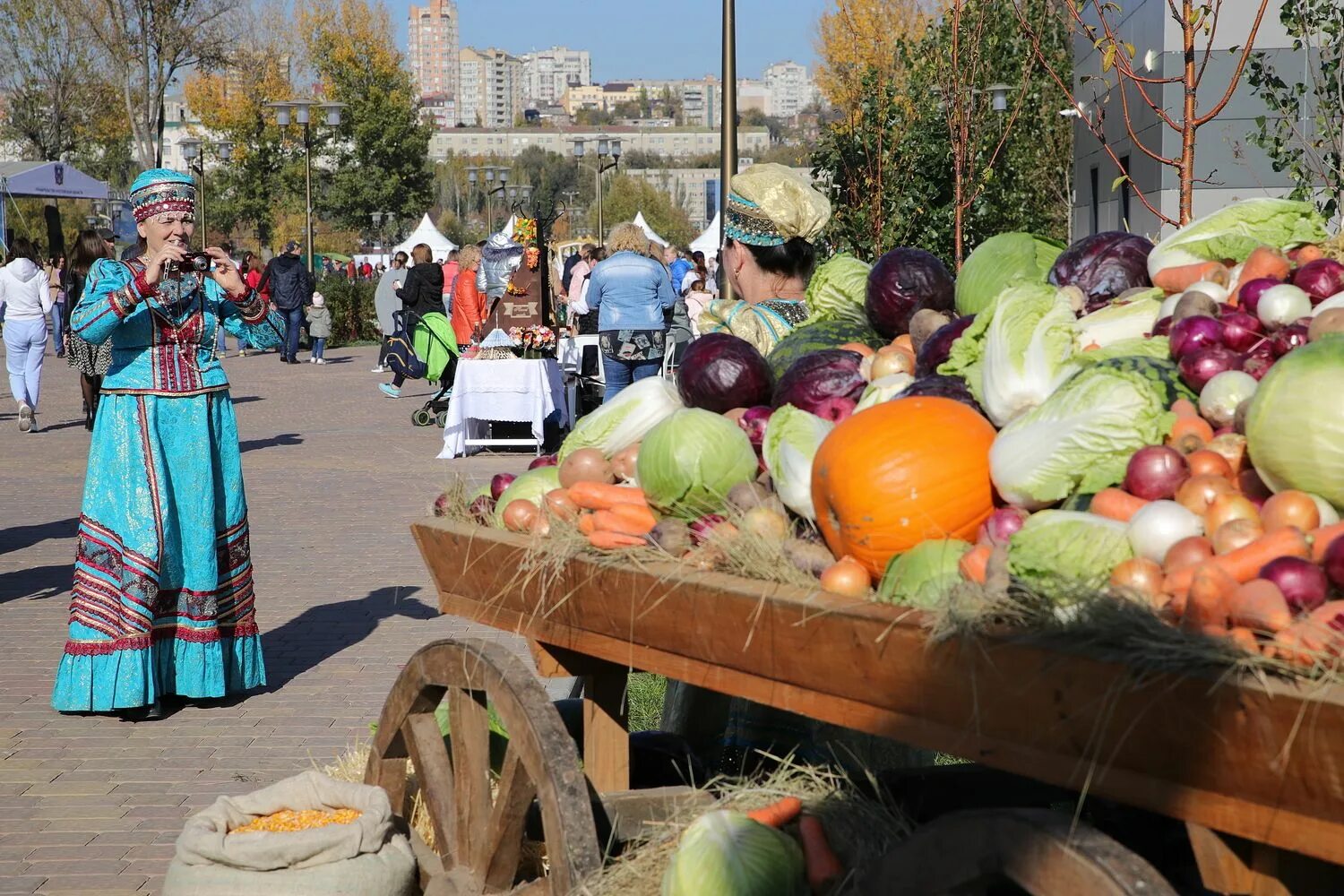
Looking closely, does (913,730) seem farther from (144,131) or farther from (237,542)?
(144,131)

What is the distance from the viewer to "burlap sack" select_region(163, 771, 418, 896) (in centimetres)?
357

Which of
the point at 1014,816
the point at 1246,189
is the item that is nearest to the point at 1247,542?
the point at 1014,816

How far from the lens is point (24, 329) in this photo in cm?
1623

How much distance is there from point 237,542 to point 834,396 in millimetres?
3708

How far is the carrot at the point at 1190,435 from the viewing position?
2.48m

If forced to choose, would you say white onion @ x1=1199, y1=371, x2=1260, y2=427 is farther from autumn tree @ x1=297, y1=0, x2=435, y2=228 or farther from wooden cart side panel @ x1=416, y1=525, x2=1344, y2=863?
autumn tree @ x1=297, y1=0, x2=435, y2=228

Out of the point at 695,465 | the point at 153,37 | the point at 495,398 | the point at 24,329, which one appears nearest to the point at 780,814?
the point at 695,465

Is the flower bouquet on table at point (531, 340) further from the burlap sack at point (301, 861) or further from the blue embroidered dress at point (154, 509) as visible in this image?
the burlap sack at point (301, 861)

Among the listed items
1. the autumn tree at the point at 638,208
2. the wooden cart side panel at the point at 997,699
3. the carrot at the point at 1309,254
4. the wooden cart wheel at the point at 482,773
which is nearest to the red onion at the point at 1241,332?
the carrot at the point at 1309,254

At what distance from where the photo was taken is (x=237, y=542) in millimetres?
6199

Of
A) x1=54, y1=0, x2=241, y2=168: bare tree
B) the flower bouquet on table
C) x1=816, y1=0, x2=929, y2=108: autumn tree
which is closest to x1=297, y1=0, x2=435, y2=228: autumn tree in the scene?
x1=54, y1=0, x2=241, y2=168: bare tree

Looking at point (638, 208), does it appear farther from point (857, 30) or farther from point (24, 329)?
point (24, 329)

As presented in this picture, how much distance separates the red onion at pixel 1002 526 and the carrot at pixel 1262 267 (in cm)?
78

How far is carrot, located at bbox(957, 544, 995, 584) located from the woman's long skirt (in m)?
4.22
